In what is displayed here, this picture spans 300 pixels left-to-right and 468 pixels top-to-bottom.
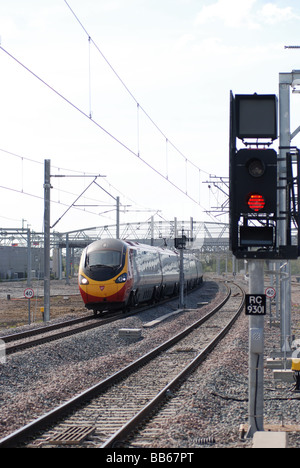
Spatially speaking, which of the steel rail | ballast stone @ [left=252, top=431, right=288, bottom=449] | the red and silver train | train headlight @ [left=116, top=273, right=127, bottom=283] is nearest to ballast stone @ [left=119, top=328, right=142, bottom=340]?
the steel rail

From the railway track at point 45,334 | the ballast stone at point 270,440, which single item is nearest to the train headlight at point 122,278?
the railway track at point 45,334

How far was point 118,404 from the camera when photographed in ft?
34.9

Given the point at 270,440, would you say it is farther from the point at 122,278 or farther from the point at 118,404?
the point at 122,278

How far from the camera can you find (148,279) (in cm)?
3148

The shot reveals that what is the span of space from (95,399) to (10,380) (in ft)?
7.56

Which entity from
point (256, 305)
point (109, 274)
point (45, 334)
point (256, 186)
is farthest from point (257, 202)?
point (109, 274)

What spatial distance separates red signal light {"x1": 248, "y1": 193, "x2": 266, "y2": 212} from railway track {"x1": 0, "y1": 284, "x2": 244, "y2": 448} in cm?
319

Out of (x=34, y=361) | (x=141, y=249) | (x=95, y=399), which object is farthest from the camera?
(x=141, y=249)

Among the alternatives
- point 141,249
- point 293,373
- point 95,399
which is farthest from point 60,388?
point 141,249

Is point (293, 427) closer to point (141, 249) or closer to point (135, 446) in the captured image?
point (135, 446)

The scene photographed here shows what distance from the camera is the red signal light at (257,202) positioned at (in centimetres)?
774

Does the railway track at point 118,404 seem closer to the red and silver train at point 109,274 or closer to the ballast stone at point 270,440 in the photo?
Result: the ballast stone at point 270,440

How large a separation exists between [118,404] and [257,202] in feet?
15.0

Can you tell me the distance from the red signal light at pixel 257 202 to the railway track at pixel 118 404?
3192mm
